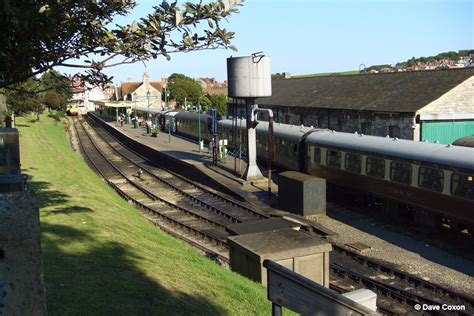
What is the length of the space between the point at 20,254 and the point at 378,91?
110ft

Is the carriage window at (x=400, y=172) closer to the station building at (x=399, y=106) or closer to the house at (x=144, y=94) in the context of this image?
the station building at (x=399, y=106)

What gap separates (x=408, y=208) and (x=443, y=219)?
1.57 metres

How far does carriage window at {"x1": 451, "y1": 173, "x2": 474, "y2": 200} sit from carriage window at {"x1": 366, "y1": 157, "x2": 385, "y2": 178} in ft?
11.1

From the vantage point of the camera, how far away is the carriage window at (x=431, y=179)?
15508 mm

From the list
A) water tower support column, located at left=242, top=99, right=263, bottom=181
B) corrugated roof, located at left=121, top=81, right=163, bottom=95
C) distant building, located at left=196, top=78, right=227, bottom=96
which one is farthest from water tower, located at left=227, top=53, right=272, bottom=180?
corrugated roof, located at left=121, top=81, right=163, bottom=95

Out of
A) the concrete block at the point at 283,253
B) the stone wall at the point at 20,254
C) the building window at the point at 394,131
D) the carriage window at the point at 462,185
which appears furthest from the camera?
the building window at the point at 394,131

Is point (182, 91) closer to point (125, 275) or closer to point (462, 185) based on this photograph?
point (462, 185)

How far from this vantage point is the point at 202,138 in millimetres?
43969

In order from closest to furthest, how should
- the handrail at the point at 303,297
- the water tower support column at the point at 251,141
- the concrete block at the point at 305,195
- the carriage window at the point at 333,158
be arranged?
the handrail at the point at 303,297
the concrete block at the point at 305,195
the carriage window at the point at 333,158
the water tower support column at the point at 251,141

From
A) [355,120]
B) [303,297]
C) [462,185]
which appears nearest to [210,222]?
[462,185]

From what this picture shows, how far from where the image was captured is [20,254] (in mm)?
3359

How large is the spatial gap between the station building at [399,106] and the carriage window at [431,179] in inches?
508

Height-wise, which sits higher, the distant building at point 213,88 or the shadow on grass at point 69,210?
the distant building at point 213,88

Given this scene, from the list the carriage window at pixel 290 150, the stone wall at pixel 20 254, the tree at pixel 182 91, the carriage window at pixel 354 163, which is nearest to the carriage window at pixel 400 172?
the carriage window at pixel 354 163
